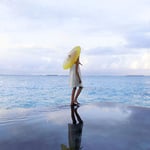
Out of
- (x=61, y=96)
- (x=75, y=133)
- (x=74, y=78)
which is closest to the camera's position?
(x=75, y=133)

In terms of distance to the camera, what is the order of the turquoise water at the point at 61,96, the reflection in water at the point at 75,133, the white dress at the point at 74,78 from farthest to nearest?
the turquoise water at the point at 61,96 → the white dress at the point at 74,78 → the reflection in water at the point at 75,133

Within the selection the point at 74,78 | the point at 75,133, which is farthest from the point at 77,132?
the point at 74,78

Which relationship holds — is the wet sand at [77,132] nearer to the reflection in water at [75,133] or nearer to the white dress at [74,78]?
the reflection in water at [75,133]

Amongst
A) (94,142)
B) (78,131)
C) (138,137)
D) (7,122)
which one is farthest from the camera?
(7,122)

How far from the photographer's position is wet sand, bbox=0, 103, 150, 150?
3.52 meters

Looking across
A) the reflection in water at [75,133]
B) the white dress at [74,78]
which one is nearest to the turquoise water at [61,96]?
the white dress at [74,78]

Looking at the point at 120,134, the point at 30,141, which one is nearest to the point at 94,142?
the point at 120,134

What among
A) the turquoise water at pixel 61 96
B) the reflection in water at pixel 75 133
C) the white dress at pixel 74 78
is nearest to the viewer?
the reflection in water at pixel 75 133

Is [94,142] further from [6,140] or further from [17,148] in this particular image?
[6,140]

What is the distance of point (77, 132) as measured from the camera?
4.27 metres

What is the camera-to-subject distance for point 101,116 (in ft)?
19.1

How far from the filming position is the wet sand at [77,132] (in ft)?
11.5

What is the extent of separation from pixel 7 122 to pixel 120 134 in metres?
2.56

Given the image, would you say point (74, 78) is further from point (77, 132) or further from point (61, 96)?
point (61, 96)
